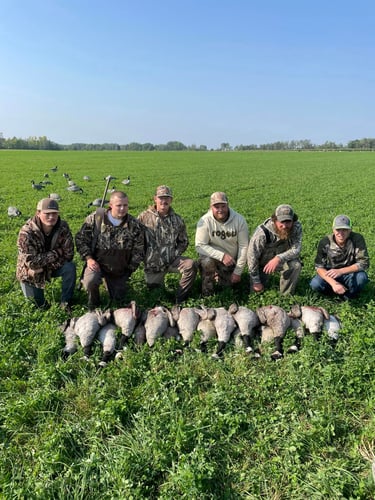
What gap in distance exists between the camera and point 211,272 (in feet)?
23.0

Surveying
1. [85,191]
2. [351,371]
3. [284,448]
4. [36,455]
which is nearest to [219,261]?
[351,371]

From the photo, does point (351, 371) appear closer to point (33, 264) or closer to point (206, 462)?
point (206, 462)

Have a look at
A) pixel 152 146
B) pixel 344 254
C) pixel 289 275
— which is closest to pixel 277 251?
pixel 289 275

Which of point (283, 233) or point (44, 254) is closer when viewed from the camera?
point (44, 254)

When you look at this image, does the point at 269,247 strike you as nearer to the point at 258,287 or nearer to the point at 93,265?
the point at 258,287

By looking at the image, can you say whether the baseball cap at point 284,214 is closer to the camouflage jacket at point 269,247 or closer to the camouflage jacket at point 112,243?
the camouflage jacket at point 269,247

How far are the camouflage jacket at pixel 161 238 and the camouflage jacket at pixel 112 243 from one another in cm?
21

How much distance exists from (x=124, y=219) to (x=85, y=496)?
13.8 ft

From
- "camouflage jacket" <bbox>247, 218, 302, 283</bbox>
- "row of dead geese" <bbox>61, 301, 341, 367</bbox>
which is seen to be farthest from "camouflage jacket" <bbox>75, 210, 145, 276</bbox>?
"camouflage jacket" <bbox>247, 218, 302, 283</bbox>

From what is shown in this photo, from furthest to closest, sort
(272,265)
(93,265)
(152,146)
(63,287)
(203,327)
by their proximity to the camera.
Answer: (152,146) < (272,265) < (63,287) < (93,265) < (203,327)

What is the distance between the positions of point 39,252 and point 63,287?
0.70m

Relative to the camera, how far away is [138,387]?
14.9 feet

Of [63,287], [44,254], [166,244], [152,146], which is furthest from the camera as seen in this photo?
[152,146]

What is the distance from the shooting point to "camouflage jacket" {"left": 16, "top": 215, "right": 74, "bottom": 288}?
6184mm
